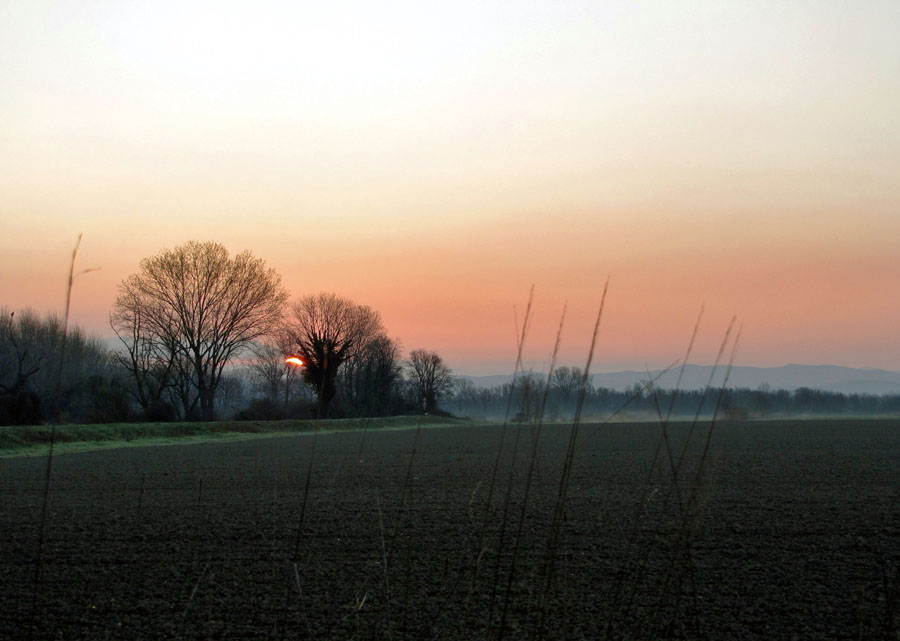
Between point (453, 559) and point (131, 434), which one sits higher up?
point (453, 559)

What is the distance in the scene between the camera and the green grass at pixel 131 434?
2982 cm

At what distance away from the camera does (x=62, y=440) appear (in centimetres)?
3241

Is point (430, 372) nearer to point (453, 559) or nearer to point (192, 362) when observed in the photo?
point (192, 362)

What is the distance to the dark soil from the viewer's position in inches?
228

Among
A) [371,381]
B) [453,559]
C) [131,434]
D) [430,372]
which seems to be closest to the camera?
[453,559]

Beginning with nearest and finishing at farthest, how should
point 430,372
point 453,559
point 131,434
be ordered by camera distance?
1. point 453,559
2. point 131,434
3. point 430,372

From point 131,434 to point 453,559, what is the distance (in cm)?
3284

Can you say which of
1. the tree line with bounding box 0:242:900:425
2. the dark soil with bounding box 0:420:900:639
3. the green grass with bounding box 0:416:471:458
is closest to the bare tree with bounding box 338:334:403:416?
the tree line with bounding box 0:242:900:425

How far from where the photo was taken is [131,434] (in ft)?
121

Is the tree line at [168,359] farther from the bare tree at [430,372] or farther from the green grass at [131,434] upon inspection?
the bare tree at [430,372]

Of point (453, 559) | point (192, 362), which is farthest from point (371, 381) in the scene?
point (453, 559)

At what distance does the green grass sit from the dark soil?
319 inches

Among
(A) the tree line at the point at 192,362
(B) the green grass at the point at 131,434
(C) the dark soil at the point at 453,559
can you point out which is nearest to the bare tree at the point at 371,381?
(A) the tree line at the point at 192,362

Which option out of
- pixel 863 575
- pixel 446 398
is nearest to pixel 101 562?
pixel 863 575
